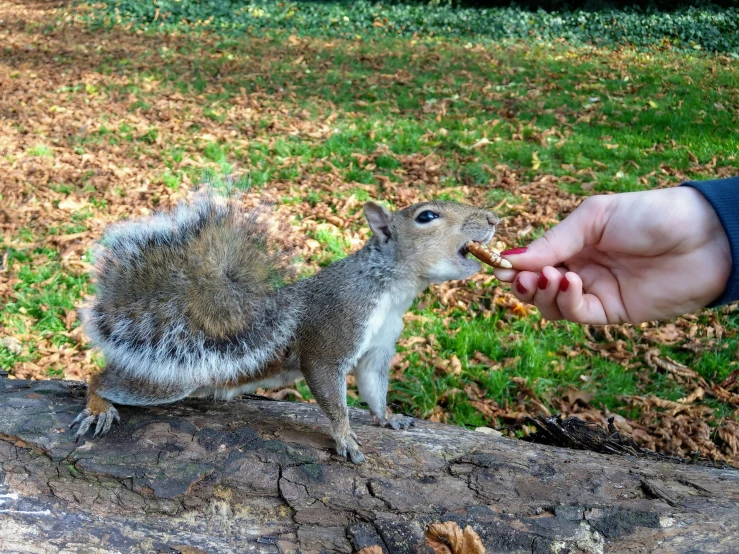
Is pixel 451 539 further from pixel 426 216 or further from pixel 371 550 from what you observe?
pixel 426 216

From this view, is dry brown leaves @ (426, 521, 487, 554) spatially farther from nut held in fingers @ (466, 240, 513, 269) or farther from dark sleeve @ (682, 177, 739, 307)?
dark sleeve @ (682, 177, 739, 307)

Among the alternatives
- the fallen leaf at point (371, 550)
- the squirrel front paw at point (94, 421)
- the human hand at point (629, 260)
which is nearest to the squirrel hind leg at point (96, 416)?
the squirrel front paw at point (94, 421)

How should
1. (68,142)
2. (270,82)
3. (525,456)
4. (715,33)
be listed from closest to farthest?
(525,456), (68,142), (270,82), (715,33)

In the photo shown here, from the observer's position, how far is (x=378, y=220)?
2090mm

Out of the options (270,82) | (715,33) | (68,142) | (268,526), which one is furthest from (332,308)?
(715,33)

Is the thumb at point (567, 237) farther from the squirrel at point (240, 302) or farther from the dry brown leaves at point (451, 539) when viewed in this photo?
the dry brown leaves at point (451, 539)

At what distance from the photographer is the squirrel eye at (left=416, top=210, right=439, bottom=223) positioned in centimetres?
205

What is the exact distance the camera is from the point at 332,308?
2.01 metres

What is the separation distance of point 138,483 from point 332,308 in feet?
2.45

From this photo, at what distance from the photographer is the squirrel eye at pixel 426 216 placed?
2.05 m

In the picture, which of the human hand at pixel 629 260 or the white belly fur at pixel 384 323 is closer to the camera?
the white belly fur at pixel 384 323

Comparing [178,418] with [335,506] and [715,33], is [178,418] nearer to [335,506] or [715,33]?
[335,506]

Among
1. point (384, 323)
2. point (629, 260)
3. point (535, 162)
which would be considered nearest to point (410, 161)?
point (535, 162)

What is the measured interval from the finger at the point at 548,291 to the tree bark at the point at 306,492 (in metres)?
0.56
